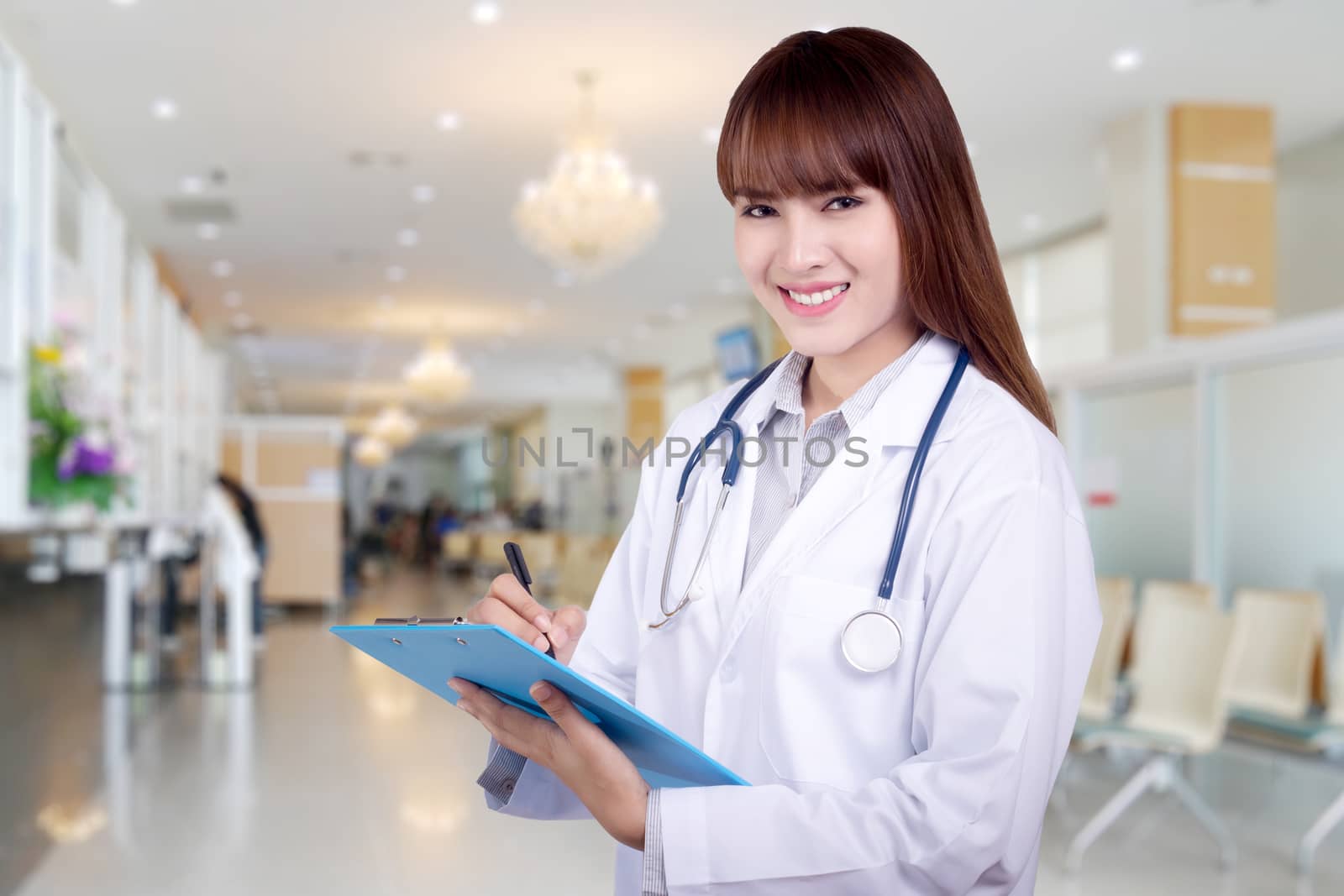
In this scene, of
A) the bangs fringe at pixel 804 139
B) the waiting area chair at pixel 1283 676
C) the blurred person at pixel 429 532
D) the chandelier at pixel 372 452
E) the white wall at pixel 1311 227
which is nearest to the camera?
the bangs fringe at pixel 804 139

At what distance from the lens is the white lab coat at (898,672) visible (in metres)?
0.93

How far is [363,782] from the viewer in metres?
5.13

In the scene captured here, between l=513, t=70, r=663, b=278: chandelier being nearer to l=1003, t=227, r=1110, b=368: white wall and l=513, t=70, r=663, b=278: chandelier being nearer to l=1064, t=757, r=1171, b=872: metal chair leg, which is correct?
l=1003, t=227, r=1110, b=368: white wall

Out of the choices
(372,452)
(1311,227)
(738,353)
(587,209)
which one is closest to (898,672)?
(738,353)

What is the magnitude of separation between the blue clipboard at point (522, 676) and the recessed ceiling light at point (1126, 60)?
17.8ft

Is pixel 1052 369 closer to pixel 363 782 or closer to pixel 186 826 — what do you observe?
pixel 363 782

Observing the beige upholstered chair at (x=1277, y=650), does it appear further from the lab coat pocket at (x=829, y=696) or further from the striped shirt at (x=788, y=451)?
the lab coat pocket at (x=829, y=696)

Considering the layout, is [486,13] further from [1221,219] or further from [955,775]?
[955,775]

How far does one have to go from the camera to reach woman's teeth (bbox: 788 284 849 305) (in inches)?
43.2

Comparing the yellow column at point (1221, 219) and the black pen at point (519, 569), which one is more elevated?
the yellow column at point (1221, 219)

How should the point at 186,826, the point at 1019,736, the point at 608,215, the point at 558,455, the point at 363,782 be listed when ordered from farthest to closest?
the point at 608,215 < the point at 363,782 < the point at 186,826 < the point at 558,455 < the point at 1019,736

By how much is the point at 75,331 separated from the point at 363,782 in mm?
2305

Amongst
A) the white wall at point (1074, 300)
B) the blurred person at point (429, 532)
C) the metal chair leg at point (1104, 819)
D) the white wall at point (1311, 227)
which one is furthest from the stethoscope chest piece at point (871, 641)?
the blurred person at point (429, 532)

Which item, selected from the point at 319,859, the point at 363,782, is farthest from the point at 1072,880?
the point at 363,782
